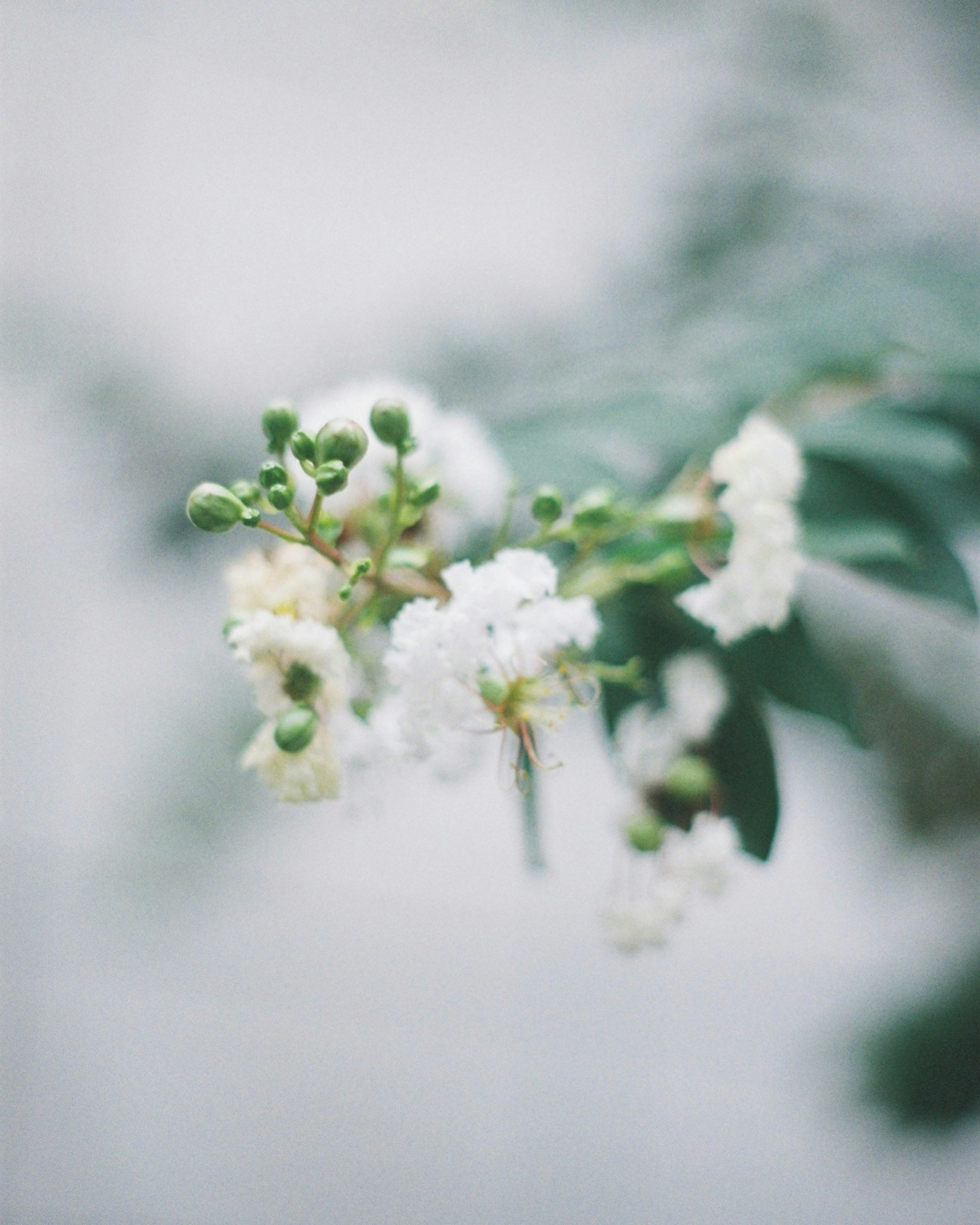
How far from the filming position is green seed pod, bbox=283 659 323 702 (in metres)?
0.39

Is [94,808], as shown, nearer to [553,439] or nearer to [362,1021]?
[362,1021]

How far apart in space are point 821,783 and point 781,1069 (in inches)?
19.0

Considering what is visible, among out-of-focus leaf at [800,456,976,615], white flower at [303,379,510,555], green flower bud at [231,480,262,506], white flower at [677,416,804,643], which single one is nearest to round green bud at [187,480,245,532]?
green flower bud at [231,480,262,506]

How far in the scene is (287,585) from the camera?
0.41 m

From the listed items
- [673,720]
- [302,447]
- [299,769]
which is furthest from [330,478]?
[673,720]

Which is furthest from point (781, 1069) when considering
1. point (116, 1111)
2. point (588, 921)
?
point (116, 1111)

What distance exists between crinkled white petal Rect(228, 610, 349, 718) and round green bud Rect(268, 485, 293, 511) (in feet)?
0.15

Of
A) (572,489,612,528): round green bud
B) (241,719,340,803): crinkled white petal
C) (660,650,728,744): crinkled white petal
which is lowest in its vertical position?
(241,719,340,803): crinkled white petal

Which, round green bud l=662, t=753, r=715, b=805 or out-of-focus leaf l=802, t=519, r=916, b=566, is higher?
out-of-focus leaf l=802, t=519, r=916, b=566

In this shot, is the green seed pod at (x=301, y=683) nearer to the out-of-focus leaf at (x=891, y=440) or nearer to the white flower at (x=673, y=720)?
the white flower at (x=673, y=720)

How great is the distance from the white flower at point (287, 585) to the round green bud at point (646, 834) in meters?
0.21

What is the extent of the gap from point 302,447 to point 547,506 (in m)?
0.12

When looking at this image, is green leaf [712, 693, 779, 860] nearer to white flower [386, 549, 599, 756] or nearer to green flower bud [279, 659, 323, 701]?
white flower [386, 549, 599, 756]

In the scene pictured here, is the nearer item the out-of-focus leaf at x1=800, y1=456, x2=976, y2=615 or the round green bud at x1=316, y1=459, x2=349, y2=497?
the round green bud at x1=316, y1=459, x2=349, y2=497
